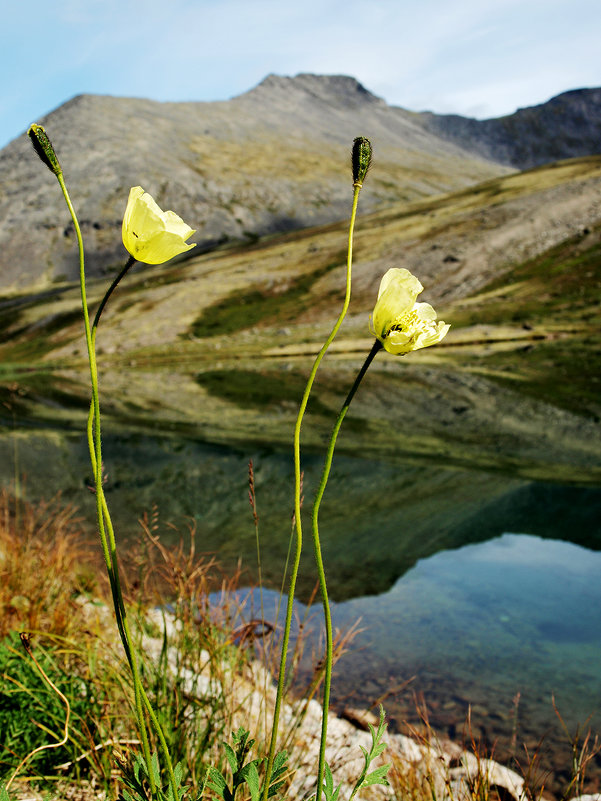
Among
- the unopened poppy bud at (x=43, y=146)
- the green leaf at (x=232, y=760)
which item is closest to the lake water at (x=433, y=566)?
the green leaf at (x=232, y=760)

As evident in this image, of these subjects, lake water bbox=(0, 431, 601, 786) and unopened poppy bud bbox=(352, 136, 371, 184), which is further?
lake water bbox=(0, 431, 601, 786)

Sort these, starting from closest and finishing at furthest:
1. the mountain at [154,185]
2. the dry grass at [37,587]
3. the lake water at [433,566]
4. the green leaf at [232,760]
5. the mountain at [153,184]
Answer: the green leaf at [232,760] → the dry grass at [37,587] → the lake water at [433,566] → the mountain at [154,185] → the mountain at [153,184]

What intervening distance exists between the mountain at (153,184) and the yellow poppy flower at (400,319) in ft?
429

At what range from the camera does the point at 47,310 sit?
8538 centimetres

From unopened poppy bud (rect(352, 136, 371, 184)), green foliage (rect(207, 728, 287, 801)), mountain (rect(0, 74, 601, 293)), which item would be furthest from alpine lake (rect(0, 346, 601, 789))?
mountain (rect(0, 74, 601, 293))

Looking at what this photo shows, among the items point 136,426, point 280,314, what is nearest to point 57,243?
point 280,314

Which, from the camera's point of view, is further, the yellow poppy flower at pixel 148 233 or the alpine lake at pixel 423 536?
the alpine lake at pixel 423 536

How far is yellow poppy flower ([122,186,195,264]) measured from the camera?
2.08m

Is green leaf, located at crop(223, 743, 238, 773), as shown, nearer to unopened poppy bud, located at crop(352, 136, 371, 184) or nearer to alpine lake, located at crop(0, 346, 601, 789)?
alpine lake, located at crop(0, 346, 601, 789)

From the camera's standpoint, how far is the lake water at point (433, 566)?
695cm

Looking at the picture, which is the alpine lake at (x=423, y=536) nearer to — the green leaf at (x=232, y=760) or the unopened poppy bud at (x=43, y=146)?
the green leaf at (x=232, y=760)

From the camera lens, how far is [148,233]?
209 cm

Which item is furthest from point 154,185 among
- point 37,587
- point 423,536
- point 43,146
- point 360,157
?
point 360,157

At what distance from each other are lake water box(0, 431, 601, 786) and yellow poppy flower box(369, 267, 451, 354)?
361 cm
